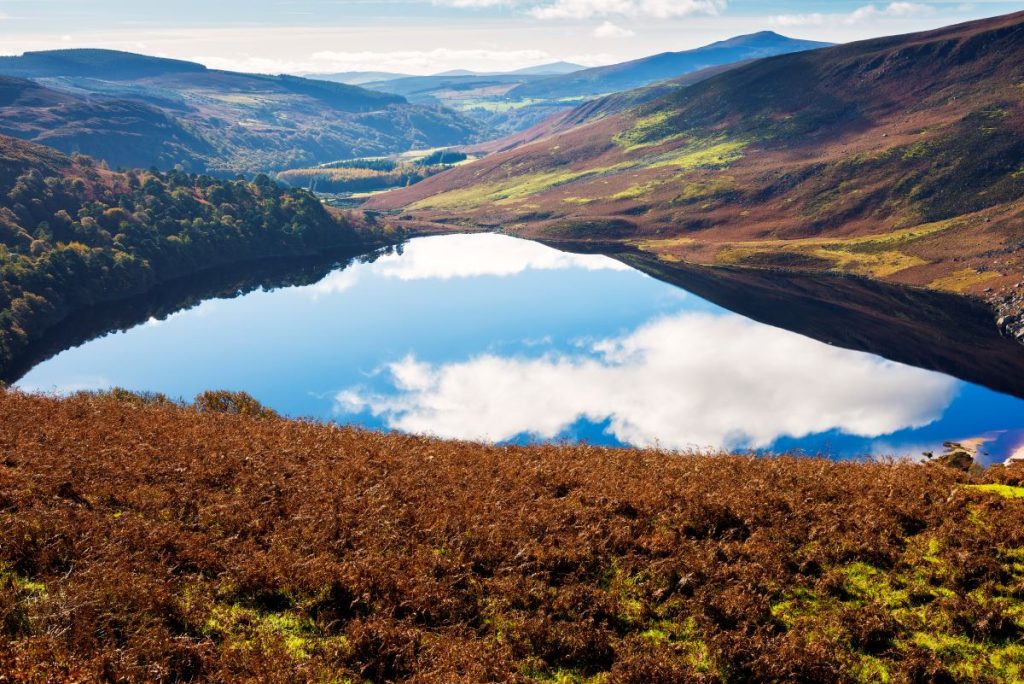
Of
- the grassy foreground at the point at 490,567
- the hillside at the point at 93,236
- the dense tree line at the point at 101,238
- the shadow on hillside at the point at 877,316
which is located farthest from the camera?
the dense tree line at the point at 101,238

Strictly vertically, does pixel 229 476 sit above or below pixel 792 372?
above

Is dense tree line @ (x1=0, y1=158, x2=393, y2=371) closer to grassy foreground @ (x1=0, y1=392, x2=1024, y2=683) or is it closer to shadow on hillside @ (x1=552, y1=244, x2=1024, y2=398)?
grassy foreground @ (x1=0, y1=392, x2=1024, y2=683)

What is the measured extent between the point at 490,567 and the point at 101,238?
161062 mm

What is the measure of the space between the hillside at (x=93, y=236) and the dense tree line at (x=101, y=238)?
0.22m

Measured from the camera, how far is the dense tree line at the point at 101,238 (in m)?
117

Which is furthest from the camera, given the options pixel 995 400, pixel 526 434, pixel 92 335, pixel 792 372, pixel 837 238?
pixel 837 238

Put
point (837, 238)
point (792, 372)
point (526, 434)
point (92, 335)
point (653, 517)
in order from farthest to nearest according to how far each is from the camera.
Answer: point (837, 238), point (92, 335), point (792, 372), point (526, 434), point (653, 517)

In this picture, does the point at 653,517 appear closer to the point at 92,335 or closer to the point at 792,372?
the point at 792,372

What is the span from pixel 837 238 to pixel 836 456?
131 meters

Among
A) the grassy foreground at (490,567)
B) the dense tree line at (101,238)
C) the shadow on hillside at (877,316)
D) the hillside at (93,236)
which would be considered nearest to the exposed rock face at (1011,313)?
the shadow on hillside at (877,316)

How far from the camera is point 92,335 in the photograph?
117625mm

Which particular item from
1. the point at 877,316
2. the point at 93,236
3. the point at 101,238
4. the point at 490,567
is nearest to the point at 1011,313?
the point at 877,316

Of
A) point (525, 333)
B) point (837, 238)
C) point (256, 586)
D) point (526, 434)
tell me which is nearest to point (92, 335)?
point (525, 333)

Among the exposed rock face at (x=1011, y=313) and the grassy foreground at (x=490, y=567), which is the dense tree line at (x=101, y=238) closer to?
the grassy foreground at (x=490, y=567)
